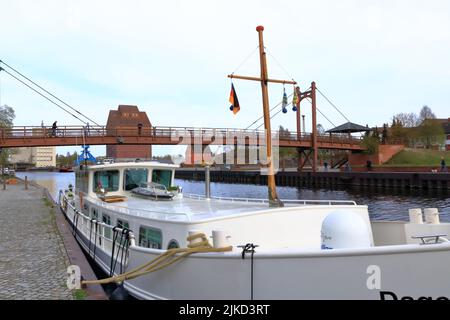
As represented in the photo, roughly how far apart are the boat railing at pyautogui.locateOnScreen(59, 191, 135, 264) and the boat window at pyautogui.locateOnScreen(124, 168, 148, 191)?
177cm

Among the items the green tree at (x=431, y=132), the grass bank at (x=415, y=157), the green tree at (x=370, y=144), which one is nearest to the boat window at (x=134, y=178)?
the grass bank at (x=415, y=157)

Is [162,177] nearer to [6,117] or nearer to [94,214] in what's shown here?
[94,214]

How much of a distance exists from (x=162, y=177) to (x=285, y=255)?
29.1ft

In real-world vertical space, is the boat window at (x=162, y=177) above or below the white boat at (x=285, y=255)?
above

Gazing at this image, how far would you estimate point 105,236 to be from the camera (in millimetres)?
10945

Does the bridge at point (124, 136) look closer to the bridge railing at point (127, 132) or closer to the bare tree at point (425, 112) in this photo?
the bridge railing at point (127, 132)

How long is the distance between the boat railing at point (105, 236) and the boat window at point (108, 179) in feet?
4.39

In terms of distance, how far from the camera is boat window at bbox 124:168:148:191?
1329 centimetres

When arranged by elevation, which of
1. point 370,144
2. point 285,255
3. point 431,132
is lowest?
point 285,255

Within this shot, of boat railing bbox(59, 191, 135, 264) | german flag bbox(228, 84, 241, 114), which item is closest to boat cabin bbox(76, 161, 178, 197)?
boat railing bbox(59, 191, 135, 264)

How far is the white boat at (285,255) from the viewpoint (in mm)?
4844

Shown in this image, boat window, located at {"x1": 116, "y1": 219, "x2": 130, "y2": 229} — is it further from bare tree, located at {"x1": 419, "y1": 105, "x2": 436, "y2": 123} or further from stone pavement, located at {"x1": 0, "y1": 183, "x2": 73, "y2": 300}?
bare tree, located at {"x1": 419, "y1": 105, "x2": 436, "y2": 123}

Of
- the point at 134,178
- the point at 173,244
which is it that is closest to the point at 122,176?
the point at 134,178
